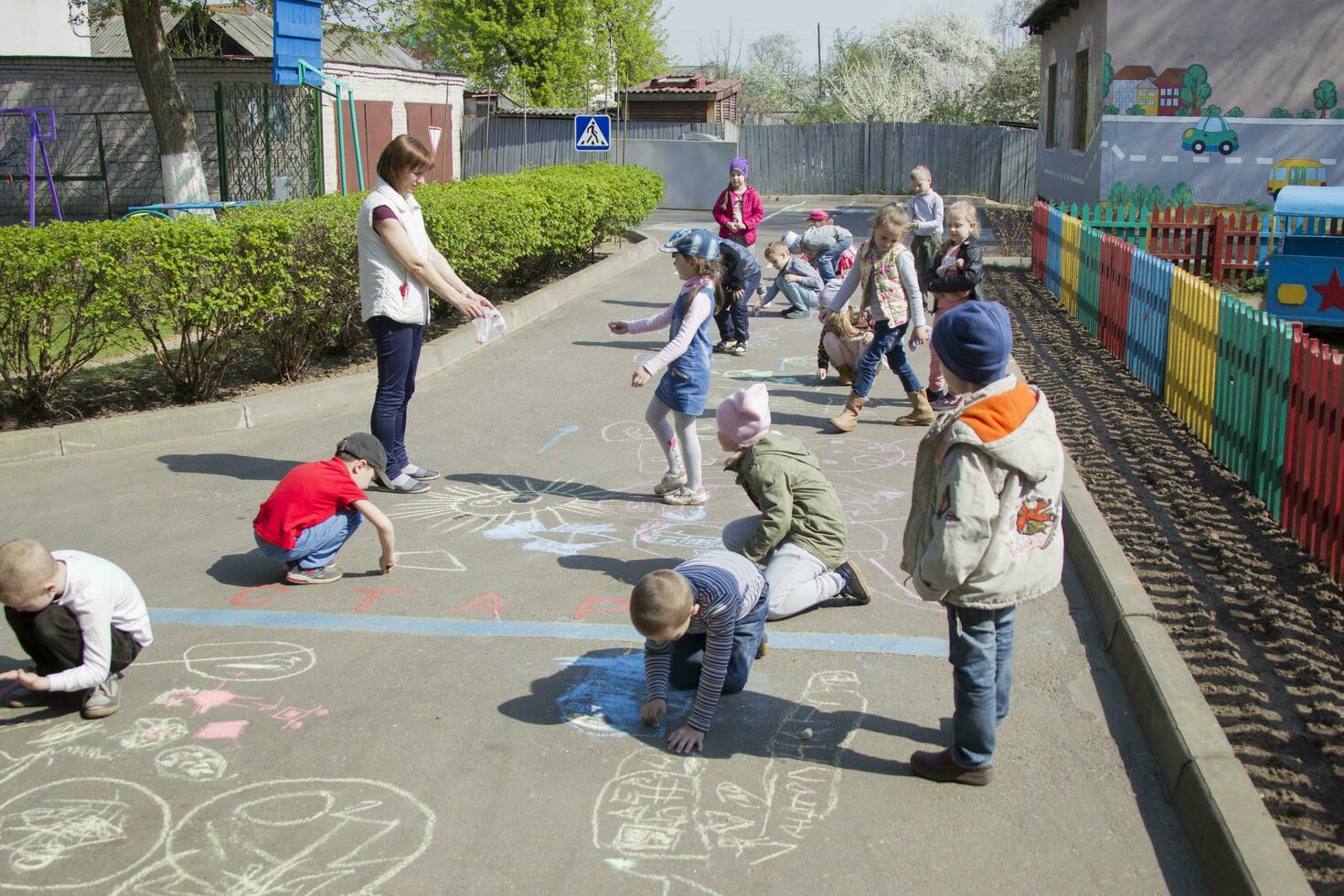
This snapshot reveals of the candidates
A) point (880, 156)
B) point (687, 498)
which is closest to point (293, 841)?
point (687, 498)

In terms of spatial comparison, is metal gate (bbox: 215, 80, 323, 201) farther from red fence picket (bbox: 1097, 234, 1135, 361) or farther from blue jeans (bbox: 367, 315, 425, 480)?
blue jeans (bbox: 367, 315, 425, 480)

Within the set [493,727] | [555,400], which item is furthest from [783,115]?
[493,727]

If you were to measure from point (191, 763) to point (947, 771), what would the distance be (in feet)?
8.16

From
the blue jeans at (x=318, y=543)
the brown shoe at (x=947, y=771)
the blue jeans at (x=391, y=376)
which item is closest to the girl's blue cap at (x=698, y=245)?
the blue jeans at (x=391, y=376)

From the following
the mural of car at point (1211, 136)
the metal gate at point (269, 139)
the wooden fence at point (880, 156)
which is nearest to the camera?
the mural of car at point (1211, 136)

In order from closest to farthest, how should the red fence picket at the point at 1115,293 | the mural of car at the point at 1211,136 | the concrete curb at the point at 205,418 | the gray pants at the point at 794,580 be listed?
the gray pants at the point at 794,580 < the concrete curb at the point at 205,418 < the red fence picket at the point at 1115,293 < the mural of car at the point at 1211,136

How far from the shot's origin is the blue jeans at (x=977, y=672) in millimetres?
3656

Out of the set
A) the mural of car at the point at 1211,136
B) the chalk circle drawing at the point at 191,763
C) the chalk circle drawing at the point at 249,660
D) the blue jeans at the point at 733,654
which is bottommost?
the chalk circle drawing at the point at 191,763

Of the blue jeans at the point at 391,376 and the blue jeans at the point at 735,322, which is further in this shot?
the blue jeans at the point at 735,322

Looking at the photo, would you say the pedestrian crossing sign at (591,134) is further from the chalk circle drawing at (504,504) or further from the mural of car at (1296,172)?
the chalk circle drawing at (504,504)

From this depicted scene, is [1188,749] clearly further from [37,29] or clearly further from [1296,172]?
[37,29]

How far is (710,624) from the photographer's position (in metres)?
4.13

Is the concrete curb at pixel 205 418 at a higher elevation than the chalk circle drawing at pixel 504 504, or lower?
higher

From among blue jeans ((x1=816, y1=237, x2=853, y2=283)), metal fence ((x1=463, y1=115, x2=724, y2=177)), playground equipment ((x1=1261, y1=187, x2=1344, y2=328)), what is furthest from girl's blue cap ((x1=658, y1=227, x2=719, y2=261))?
metal fence ((x1=463, y1=115, x2=724, y2=177))
